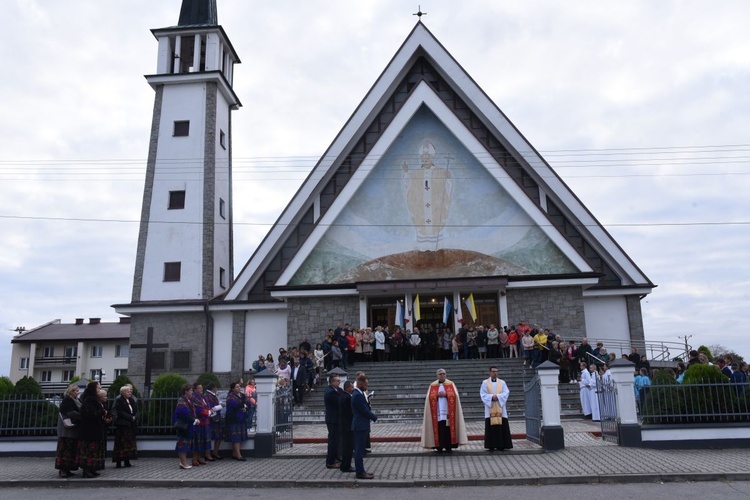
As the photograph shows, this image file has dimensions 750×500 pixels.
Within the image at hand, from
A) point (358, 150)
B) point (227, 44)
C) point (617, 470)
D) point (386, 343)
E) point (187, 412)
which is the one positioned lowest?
point (617, 470)

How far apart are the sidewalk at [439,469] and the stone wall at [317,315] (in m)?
10.6

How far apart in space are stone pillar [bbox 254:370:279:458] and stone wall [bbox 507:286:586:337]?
12.6 metres

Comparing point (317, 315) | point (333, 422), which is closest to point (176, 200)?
point (317, 315)

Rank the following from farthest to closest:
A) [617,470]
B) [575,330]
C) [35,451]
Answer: [575,330], [35,451], [617,470]

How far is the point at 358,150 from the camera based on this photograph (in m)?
25.3

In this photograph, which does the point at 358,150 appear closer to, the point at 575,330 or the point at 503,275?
the point at 503,275

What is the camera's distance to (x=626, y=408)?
12.0m

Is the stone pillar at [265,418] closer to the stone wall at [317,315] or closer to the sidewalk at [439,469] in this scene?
the sidewalk at [439,469]

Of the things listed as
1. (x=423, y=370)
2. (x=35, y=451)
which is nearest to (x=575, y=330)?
(x=423, y=370)

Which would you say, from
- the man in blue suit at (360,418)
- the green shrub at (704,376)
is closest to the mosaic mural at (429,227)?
the green shrub at (704,376)

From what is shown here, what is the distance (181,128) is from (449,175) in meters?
11.0

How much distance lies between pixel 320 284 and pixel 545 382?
1253cm

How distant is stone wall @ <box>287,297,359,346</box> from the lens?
2359cm

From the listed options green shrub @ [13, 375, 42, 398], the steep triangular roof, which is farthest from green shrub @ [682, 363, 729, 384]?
green shrub @ [13, 375, 42, 398]
